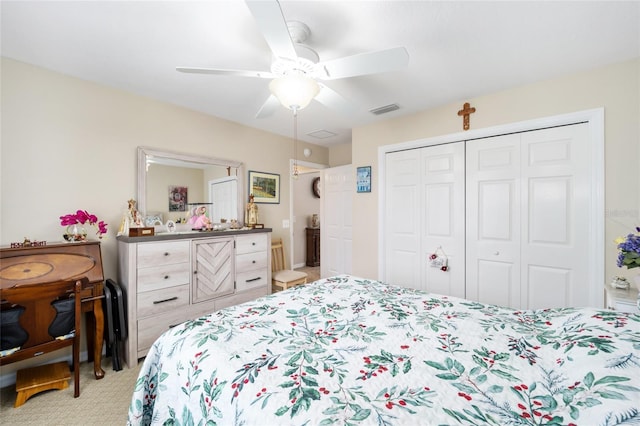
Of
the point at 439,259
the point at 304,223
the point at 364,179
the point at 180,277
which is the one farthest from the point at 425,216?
the point at 304,223

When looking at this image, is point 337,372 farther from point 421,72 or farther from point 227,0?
point 421,72

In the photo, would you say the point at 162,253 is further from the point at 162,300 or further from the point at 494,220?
the point at 494,220

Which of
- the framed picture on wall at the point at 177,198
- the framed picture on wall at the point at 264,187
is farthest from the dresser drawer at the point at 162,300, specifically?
the framed picture on wall at the point at 264,187

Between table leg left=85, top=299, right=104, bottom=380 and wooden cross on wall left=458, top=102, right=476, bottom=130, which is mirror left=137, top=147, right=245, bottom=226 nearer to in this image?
table leg left=85, top=299, right=104, bottom=380

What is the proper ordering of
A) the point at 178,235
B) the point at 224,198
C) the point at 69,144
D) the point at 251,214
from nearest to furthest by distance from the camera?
the point at 69,144
the point at 178,235
the point at 224,198
the point at 251,214

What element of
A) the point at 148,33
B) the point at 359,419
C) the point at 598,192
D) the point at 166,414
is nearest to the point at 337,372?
the point at 359,419

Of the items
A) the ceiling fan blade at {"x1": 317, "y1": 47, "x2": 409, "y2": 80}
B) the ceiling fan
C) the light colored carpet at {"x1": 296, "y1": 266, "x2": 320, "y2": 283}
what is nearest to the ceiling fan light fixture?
the ceiling fan

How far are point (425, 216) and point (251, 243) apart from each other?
2066 mm

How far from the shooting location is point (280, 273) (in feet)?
12.0

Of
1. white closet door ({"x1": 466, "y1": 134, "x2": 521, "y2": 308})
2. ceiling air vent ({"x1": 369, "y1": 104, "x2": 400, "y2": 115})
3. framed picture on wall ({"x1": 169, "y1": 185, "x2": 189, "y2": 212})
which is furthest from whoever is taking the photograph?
ceiling air vent ({"x1": 369, "y1": 104, "x2": 400, "y2": 115})

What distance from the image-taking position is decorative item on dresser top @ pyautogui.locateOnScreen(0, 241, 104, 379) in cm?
179

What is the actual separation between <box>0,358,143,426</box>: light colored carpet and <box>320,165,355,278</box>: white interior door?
114 inches

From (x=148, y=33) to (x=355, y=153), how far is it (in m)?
2.58

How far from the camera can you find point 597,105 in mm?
2150
